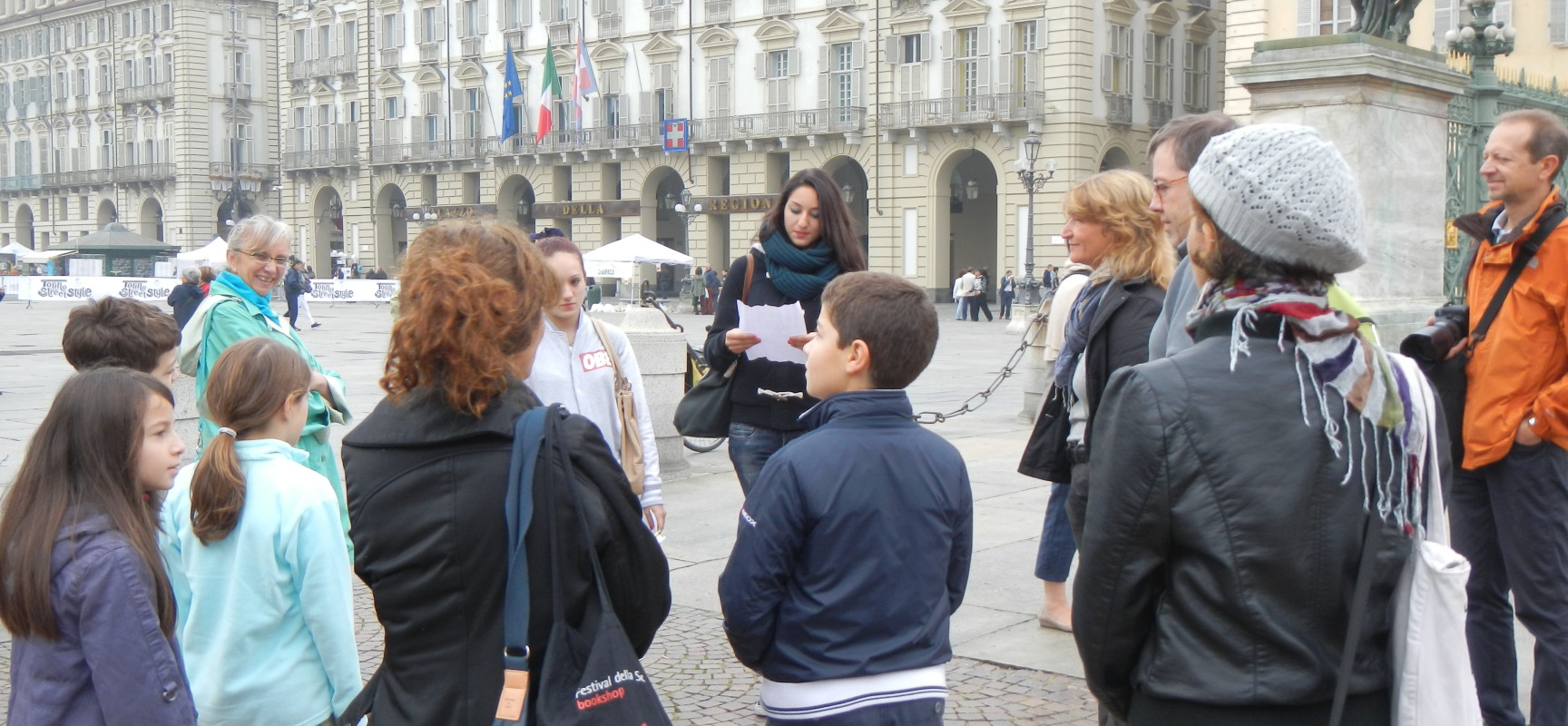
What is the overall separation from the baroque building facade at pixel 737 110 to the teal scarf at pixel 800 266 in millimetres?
34849

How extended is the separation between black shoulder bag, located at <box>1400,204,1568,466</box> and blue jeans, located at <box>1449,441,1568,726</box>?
0.48 feet

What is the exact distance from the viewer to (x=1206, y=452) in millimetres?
2068

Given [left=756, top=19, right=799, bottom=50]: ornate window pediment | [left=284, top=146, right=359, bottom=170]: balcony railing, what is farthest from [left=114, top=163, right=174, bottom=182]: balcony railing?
[left=756, top=19, right=799, bottom=50]: ornate window pediment

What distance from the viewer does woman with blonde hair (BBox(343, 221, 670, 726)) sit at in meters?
2.32

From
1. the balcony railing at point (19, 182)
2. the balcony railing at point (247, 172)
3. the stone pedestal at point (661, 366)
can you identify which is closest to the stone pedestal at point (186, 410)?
the stone pedestal at point (661, 366)

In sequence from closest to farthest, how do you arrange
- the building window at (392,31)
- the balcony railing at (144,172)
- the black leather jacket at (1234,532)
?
the black leather jacket at (1234,532), the building window at (392,31), the balcony railing at (144,172)

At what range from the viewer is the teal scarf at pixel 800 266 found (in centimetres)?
488

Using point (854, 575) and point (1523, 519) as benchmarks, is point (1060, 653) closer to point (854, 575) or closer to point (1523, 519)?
point (1523, 519)

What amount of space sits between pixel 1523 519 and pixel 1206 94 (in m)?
42.0

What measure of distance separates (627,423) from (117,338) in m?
1.54

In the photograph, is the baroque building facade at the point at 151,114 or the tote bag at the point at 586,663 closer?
the tote bag at the point at 586,663

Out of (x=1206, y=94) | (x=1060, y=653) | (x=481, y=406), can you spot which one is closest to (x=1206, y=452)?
(x=481, y=406)

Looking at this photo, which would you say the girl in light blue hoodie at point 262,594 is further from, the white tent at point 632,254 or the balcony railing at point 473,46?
the balcony railing at point 473,46

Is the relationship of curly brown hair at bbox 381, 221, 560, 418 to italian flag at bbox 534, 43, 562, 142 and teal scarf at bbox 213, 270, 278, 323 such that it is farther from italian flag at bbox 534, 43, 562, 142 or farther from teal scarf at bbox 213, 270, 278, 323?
italian flag at bbox 534, 43, 562, 142
